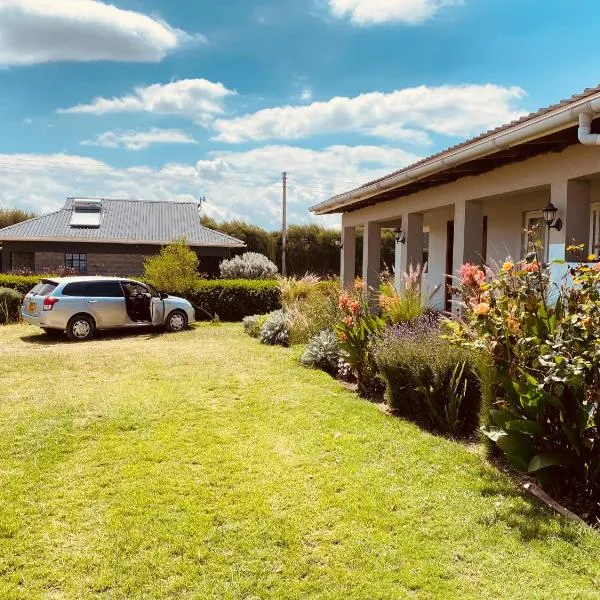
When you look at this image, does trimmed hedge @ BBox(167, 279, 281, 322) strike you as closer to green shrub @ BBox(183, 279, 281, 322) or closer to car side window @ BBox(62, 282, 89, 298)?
green shrub @ BBox(183, 279, 281, 322)

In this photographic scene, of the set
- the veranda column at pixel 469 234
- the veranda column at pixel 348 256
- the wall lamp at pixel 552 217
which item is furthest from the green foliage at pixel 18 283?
the wall lamp at pixel 552 217

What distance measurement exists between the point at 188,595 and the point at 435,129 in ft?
40.7

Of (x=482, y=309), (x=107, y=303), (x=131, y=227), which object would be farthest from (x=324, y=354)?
(x=131, y=227)

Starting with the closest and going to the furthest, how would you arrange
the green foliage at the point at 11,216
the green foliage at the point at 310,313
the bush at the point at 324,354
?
1. the bush at the point at 324,354
2. the green foliage at the point at 310,313
3. the green foliage at the point at 11,216

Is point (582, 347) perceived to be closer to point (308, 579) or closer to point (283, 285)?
point (308, 579)

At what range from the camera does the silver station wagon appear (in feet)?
45.6

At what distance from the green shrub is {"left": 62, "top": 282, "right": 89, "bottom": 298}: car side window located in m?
4.63

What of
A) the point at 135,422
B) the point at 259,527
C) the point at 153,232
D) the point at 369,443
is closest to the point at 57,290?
the point at 135,422

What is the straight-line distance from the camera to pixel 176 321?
15.8 meters

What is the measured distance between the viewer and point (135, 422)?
6.72 meters

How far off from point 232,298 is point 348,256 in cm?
419

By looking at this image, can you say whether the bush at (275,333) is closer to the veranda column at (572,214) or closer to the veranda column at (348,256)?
the veranda column at (348,256)

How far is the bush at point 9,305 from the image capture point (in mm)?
17094

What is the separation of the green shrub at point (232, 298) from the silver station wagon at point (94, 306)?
2892 millimetres
